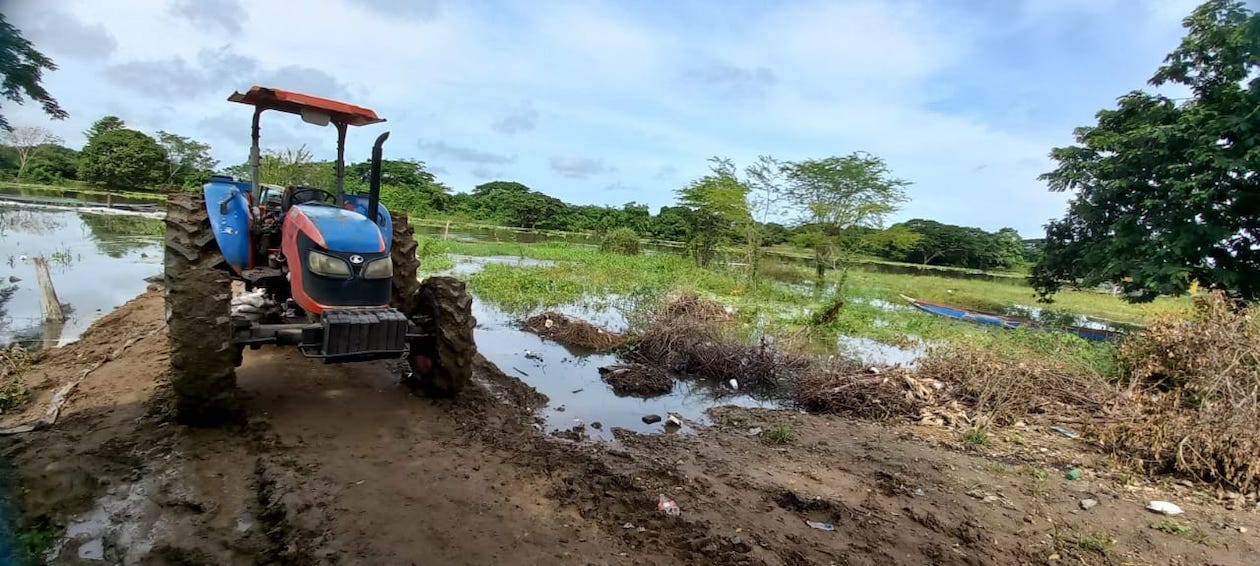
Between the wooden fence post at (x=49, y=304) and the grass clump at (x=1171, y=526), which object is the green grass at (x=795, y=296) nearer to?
the grass clump at (x=1171, y=526)

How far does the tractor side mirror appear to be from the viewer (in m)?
5.38

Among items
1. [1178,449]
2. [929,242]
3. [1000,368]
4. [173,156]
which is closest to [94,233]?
[1000,368]

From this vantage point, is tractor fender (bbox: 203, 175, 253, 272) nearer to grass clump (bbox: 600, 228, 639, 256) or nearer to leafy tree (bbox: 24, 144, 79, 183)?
grass clump (bbox: 600, 228, 639, 256)

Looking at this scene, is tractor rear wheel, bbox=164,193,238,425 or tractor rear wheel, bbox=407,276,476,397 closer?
tractor rear wheel, bbox=164,193,238,425

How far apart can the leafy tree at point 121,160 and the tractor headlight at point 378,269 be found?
133 feet

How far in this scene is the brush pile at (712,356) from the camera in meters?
7.43

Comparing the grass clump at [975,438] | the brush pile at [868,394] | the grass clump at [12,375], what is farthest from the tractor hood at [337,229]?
the grass clump at [975,438]

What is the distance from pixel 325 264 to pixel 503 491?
2.24 m

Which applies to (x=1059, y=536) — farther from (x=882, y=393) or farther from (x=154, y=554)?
(x=154, y=554)

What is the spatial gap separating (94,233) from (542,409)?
18.7 m

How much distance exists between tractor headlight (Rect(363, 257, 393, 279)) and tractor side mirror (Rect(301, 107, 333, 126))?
5.69 feet

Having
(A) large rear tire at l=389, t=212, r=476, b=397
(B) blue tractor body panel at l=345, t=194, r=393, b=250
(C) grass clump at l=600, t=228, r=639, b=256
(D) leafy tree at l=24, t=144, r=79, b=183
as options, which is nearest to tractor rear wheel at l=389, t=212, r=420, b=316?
(B) blue tractor body panel at l=345, t=194, r=393, b=250

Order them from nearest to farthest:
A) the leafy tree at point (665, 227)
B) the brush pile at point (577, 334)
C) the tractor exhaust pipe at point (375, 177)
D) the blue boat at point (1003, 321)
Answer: the tractor exhaust pipe at point (375, 177) → the brush pile at point (577, 334) → the blue boat at point (1003, 321) → the leafy tree at point (665, 227)

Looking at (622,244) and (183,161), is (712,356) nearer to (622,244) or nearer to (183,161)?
(622,244)
